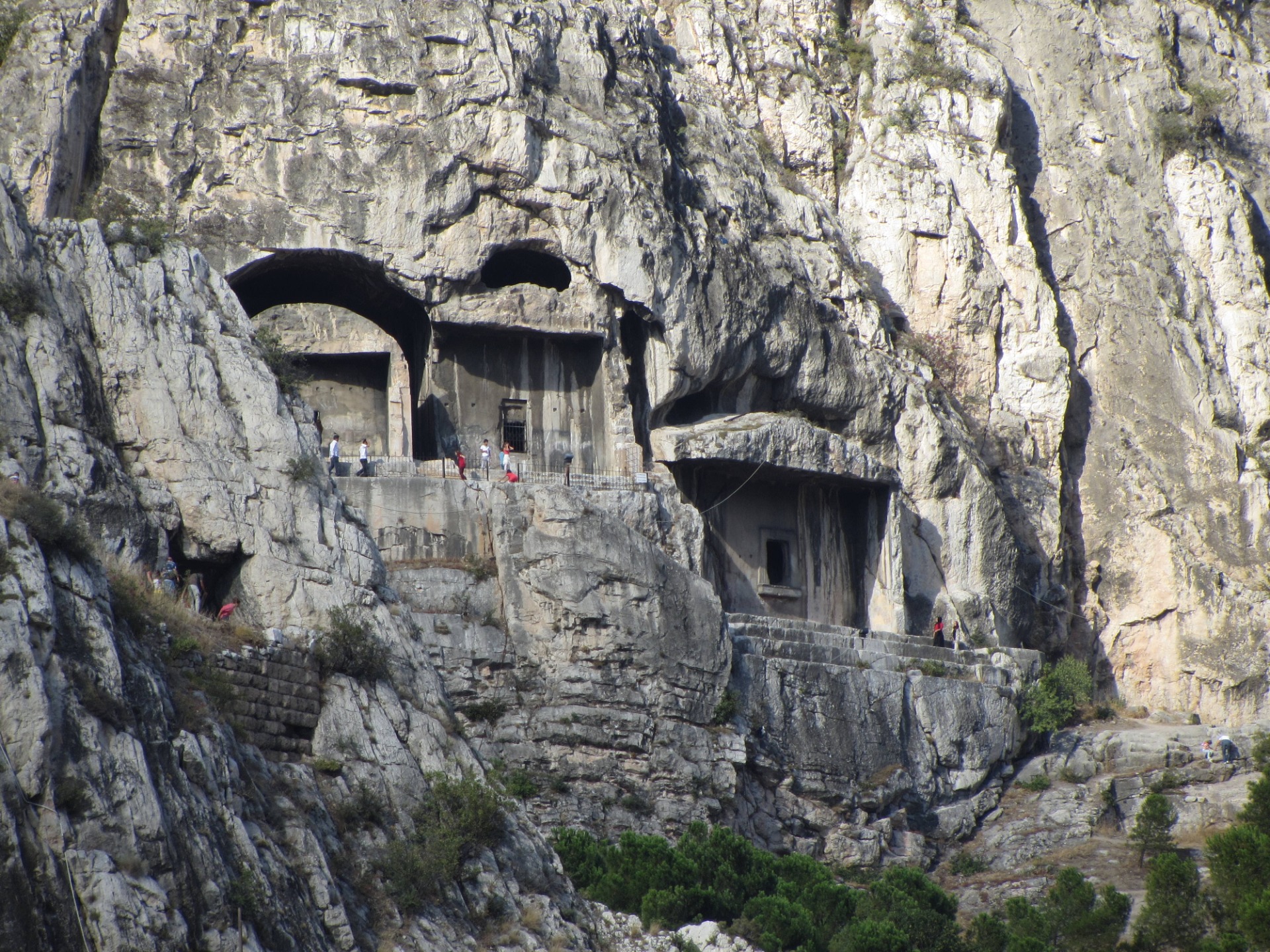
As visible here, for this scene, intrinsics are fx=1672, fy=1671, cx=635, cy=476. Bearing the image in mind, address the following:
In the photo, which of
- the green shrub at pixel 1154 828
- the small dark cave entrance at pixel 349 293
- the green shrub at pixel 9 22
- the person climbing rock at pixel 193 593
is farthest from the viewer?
the small dark cave entrance at pixel 349 293

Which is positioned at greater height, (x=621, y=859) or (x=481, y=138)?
(x=481, y=138)

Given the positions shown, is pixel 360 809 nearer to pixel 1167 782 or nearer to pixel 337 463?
pixel 337 463

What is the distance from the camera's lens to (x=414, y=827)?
20.0 meters

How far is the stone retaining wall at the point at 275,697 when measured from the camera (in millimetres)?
19703

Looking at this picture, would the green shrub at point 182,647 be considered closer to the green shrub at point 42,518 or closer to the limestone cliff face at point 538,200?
the green shrub at point 42,518

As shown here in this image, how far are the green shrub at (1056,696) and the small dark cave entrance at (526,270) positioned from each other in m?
13.1

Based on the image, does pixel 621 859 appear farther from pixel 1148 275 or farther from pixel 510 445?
pixel 1148 275

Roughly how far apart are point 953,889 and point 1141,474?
47.4 feet

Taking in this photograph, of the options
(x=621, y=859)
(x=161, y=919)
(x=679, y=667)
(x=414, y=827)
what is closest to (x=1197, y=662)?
(x=679, y=667)

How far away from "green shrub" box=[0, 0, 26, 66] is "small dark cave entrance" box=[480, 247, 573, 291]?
10.6 metres

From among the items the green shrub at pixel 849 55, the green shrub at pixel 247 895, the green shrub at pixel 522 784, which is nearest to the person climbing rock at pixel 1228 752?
the green shrub at pixel 522 784

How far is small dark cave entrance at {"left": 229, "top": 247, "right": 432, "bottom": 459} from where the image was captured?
1363 inches

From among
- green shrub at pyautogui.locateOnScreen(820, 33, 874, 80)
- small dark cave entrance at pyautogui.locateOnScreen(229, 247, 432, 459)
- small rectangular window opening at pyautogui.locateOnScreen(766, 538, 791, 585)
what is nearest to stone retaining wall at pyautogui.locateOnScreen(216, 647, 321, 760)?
small dark cave entrance at pyautogui.locateOnScreen(229, 247, 432, 459)

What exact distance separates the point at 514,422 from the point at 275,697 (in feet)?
56.5
